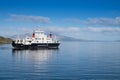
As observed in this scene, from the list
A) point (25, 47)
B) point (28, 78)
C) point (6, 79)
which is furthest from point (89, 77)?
point (25, 47)

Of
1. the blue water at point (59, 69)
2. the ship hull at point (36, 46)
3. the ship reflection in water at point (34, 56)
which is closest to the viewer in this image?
the blue water at point (59, 69)

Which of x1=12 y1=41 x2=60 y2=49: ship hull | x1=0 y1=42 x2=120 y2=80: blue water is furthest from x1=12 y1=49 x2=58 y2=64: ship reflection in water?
x1=12 y1=41 x2=60 y2=49: ship hull

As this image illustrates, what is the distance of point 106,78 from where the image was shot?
41.2m

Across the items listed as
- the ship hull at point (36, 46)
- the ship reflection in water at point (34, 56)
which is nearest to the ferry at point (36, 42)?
the ship hull at point (36, 46)

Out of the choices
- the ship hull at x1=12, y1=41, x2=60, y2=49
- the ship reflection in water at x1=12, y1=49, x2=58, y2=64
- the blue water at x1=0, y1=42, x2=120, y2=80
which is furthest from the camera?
the ship hull at x1=12, y1=41, x2=60, y2=49

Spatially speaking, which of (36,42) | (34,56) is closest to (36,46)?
(36,42)

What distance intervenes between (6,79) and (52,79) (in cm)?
608

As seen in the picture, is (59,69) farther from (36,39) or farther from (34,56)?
(36,39)

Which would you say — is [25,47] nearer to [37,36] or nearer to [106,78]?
[37,36]

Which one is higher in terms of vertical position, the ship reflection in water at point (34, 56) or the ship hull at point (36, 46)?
the ship hull at point (36, 46)

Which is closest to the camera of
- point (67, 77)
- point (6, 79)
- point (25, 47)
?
point (6, 79)

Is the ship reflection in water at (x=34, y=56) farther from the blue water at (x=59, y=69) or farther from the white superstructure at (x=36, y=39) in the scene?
the white superstructure at (x=36, y=39)

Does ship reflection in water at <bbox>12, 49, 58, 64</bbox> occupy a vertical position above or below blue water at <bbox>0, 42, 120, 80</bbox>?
above

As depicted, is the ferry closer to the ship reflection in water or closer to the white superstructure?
the white superstructure
